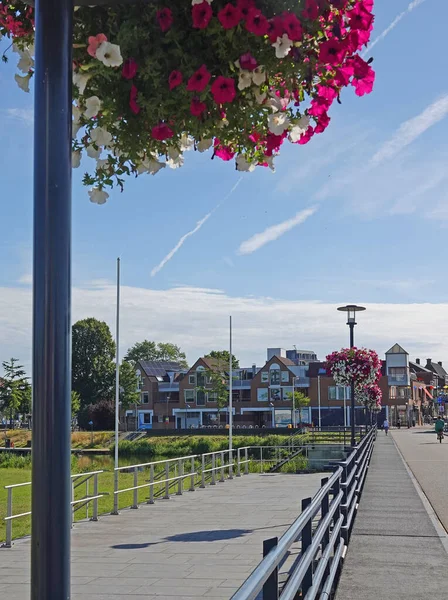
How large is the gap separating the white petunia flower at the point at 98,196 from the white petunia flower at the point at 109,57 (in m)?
0.66

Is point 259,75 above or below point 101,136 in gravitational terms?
above

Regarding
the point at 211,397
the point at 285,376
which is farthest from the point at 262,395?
the point at 211,397

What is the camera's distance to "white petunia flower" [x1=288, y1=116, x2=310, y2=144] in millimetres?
3068

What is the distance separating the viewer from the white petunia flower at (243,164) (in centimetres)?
332

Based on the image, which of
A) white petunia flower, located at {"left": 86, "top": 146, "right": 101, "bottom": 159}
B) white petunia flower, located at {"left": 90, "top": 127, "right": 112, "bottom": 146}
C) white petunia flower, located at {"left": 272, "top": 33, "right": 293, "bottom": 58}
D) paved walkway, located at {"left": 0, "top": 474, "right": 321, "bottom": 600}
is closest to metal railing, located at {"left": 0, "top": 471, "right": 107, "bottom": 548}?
paved walkway, located at {"left": 0, "top": 474, "right": 321, "bottom": 600}

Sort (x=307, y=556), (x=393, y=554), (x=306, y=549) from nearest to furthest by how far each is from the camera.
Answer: (x=307, y=556)
(x=306, y=549)
(x=393, y=554)

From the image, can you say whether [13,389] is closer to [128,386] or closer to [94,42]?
[128,386]

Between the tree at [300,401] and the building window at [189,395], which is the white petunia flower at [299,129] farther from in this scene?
the building window at [189,395]

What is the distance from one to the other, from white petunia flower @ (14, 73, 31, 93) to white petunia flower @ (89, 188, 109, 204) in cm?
45

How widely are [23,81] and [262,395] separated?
302 feet

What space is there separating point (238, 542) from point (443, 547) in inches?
125

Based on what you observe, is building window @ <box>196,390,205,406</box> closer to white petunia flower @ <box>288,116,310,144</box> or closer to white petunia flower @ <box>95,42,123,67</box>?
white petunia flower @ <box>288,116,310,144</box>

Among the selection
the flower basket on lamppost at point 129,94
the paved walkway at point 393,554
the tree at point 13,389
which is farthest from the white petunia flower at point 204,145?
the tree at point 13,389

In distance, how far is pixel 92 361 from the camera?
93.5 metres
